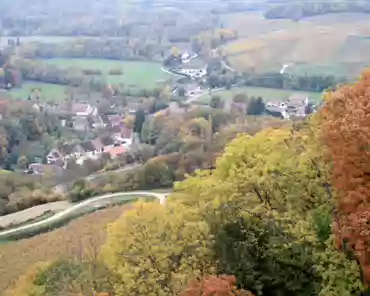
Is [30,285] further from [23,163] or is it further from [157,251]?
[23,163]

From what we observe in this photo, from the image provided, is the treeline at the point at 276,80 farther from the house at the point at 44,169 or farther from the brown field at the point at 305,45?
the house at the point at 44,169

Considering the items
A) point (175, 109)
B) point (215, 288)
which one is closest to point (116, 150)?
point (175, 109)

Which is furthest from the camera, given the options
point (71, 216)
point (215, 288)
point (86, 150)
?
point (86, 150)

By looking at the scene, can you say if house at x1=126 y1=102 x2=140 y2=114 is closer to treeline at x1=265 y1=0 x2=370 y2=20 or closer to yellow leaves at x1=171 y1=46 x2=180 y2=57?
yellow leaves at x1=171 y1=46 x2=180 y2=57

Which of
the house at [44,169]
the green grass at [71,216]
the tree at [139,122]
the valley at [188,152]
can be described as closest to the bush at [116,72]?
the valley at [188,152]

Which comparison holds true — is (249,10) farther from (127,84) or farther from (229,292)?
(229,292)
